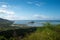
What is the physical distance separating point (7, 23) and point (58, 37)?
8.42 meters

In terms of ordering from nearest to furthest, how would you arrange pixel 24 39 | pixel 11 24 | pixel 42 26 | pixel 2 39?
pixel 24 39
pixel 42 26
pixel 2 39
pixel 11 24

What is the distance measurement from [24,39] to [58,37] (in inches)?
38.5

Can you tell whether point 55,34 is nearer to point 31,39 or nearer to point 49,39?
point 49,39

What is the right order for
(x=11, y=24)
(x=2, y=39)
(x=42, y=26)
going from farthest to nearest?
1. (x=11, y=24)
2. (x=2, y=39)
3. (x=42, y=26)

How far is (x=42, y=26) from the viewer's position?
189 inches

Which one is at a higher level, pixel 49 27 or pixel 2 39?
pixel 49 27

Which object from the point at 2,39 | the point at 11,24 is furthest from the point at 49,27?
the point at 11,24

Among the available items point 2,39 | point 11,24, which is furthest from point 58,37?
point 11,24

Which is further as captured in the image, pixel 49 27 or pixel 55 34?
pixel 49 27

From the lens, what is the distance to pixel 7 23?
1219 centimetres

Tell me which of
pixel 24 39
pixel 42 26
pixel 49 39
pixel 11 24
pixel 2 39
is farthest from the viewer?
pixel 11 24

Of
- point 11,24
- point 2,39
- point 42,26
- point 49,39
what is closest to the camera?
point 49,39

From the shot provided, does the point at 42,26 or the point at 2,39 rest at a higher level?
the point at 42,26

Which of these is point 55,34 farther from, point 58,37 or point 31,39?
point 31,39
